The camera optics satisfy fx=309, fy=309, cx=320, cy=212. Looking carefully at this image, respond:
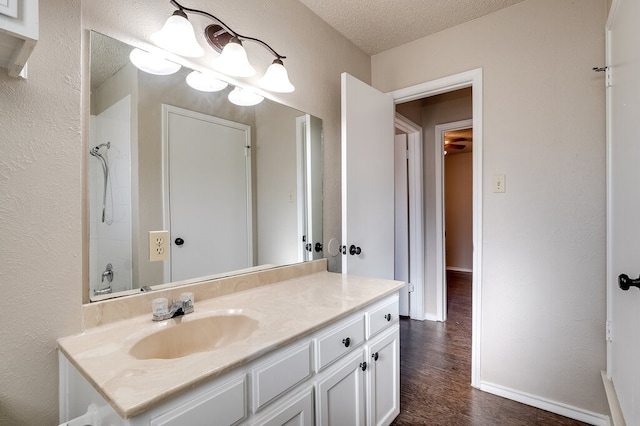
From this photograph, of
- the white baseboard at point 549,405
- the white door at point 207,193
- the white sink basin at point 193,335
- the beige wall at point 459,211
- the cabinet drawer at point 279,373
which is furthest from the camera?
the beige wall at point 459,211

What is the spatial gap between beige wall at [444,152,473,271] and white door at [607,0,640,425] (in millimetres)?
4548

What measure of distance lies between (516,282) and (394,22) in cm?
189

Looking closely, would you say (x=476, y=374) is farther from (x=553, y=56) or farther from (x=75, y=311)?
(x=75, y=311)

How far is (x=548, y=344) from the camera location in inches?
72.3

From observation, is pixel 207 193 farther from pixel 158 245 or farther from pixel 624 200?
pixel 624 200

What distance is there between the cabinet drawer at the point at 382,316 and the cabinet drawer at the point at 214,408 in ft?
2.27

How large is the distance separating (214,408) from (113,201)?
811 millimetres

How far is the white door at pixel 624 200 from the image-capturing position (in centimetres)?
107

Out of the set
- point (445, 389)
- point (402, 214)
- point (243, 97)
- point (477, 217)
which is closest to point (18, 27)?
point (243, 97)

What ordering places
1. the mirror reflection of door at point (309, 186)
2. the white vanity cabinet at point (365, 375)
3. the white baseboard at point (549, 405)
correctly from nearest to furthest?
the white vanity cabinet at point (365, 375)
the white baseboard at point (549, 405)
the mirror reflection of door at point (309, 186)

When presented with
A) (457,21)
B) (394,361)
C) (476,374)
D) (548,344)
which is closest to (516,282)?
(548,344)

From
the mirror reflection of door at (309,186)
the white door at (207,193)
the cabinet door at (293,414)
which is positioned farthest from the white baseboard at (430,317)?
the cabinet door at (293,414)

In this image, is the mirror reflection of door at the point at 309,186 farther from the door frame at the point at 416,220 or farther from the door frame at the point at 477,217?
the door frame at the point at 416,220

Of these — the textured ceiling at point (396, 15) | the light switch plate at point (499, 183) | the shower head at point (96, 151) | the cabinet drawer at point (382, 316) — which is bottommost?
the cabinet drawer at point (382, 316)
